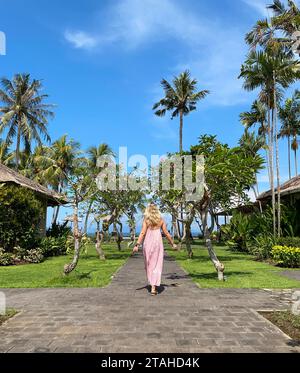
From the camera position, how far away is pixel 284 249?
→ 46.3 feet

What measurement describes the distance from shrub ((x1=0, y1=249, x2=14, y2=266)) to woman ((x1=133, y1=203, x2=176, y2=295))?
27.7ft

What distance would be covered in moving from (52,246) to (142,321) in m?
14.7

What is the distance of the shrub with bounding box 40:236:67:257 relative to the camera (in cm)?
1848

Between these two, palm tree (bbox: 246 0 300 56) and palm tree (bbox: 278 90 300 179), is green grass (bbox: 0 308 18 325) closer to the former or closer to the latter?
palm tree (bbox: 246 0 300 56)

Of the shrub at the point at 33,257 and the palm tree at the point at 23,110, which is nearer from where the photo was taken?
the shrub at the point at 33,257

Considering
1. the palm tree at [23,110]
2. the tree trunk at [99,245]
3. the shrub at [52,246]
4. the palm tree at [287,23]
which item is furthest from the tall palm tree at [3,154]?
the palm tree at [287,23]

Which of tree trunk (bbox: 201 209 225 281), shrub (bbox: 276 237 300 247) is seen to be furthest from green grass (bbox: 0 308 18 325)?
shrub (bbox: 276 237 300 247)

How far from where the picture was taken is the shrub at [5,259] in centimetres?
1450

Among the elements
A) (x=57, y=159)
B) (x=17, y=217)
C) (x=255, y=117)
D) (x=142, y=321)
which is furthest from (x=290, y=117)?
(x=142, y=321)

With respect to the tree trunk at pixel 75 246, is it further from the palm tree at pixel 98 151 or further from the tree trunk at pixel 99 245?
the palm tree at pixel 98 151

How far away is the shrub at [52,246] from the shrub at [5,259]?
2.90 m

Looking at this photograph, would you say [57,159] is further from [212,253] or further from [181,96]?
[212,253]

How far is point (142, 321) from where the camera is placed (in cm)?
543

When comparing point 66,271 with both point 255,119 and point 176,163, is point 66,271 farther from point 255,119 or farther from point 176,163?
point 255,119
